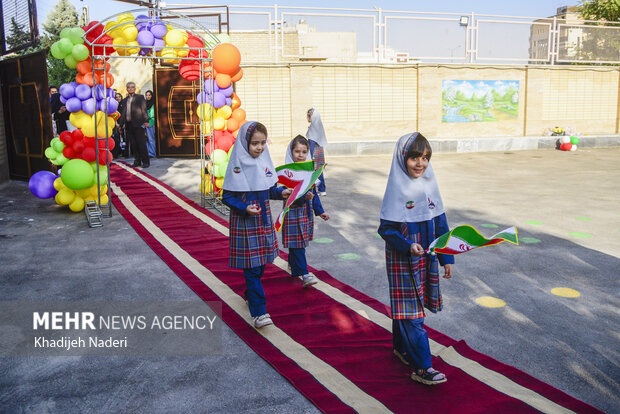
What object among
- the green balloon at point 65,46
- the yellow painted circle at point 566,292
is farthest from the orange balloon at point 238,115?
the yellow painted circle at point 566,292

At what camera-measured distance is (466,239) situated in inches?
122

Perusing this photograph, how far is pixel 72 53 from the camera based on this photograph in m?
7.95

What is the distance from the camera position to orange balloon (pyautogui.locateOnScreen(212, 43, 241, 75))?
28.0 ft

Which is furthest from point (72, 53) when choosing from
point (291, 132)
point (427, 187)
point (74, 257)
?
point (291, 132)

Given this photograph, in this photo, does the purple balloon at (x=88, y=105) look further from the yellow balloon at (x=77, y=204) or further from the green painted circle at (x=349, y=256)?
the green painted circle at (x=349, y=256)

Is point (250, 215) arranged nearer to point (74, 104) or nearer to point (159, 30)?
point (74, 104)

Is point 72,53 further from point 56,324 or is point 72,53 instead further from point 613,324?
point 613,324

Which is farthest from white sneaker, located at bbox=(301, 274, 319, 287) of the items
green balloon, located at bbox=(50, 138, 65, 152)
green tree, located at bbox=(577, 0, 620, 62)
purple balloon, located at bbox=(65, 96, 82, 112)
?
green tree, located at bbox=(577, 0, 620, 62)

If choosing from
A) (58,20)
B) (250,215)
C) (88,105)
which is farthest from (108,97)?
(58,20)

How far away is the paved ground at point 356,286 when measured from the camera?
3352 millimetres

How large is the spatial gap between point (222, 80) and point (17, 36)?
21.1ft

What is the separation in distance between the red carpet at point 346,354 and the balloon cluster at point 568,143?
16248 millimetres

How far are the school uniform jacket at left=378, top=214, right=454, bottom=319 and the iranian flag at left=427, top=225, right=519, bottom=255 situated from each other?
230 mm

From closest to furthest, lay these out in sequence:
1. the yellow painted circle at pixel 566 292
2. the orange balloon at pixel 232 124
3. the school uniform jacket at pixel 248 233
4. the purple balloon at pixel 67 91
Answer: the school uniform jacket at pixel 248 233 < the yellow painted circle at pixel 566 292 < the purple balloon at pixel 67 91 < the orange balloon at pixel 232 124
